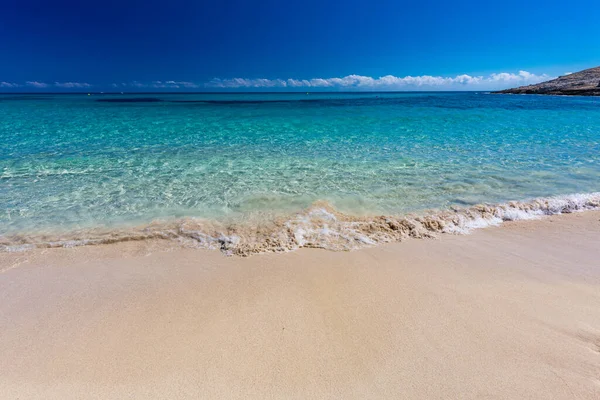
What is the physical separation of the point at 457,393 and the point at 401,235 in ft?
9.47

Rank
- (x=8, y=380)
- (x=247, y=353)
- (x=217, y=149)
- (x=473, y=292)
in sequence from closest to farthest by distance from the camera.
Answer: (x=8, y=380)
(x=247, y=353)
(x=473, y=292)
(x=217, y=149)

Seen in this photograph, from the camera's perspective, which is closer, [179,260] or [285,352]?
[285,352]

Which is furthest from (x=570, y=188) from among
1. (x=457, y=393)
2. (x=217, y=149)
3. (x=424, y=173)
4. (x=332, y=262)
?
(x=217, y=149)

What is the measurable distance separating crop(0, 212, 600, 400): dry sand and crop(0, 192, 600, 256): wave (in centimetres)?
29

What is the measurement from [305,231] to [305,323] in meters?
2.13

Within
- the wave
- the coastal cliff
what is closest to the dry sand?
the wave

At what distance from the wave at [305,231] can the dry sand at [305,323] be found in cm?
29

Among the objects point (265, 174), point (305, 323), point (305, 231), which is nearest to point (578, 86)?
point (265, 174)

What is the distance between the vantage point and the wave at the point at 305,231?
4.79 m

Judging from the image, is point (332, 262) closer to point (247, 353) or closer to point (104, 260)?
point (247, 353)

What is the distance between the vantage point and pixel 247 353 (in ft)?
9.10

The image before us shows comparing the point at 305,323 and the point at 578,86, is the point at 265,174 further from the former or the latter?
the point at 578,86

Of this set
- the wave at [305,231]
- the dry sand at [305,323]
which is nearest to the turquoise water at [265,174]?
the wave at [305,231]

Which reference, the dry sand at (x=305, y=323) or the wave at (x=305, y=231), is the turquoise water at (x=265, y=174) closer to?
the wave at (x=305, y=231)
